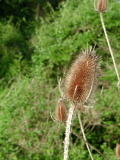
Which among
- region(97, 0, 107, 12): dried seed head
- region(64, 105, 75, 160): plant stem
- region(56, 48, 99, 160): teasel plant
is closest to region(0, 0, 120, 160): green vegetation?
region(97, 0, 107, 12): dried seed head

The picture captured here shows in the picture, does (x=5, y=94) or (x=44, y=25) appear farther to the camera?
(x=44, y=25)

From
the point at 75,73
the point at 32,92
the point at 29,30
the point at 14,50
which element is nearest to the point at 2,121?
the point at 32,92

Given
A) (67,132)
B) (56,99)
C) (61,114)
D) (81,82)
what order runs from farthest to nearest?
1. (56,99)
2. (61,114)
3. (81,82)
4. (67,132)

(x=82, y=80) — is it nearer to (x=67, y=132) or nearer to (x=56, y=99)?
(x=67, y=132)

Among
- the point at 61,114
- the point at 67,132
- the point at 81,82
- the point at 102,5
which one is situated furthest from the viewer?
the point at 102,5

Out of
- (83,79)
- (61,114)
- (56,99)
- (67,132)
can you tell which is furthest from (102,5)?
(56,99)

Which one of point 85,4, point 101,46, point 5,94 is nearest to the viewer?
point 5,94

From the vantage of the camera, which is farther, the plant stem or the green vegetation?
the green vegetation

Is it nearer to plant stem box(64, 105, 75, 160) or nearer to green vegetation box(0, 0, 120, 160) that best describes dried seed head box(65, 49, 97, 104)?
plant stem box(64, 105, 75, 160)

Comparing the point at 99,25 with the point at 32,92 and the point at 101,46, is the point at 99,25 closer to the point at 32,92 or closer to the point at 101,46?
the point at 101,46
